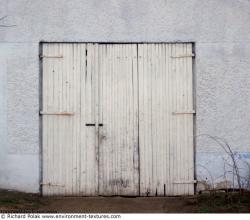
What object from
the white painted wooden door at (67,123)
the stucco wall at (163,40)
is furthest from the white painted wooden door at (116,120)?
the stucco wall at (163,40)

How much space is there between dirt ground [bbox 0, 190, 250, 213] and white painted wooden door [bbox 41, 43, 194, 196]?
21 centimetres

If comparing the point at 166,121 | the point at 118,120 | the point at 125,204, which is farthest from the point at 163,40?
the point at 125,204

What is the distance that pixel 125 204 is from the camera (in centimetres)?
874

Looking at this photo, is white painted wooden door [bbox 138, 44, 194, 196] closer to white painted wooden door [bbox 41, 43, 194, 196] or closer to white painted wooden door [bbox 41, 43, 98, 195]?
white painted wooden door [bbox 41, 43, 194, 196]

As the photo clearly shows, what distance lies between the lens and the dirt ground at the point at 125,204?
820 centimetres

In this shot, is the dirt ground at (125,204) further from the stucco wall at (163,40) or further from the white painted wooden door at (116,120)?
the stucco wall at (163,40)

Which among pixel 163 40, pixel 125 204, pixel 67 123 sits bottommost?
pixel 125 204

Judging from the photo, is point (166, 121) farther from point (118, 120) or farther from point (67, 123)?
point (67, 123)

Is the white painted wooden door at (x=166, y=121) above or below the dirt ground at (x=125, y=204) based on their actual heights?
above

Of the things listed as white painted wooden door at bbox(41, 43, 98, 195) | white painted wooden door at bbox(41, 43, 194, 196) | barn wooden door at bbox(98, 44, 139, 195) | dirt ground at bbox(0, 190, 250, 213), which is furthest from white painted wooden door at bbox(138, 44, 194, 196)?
white painted wooden door at bbox(41, 43, 98, 195)

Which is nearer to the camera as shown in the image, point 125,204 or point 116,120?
point 125,204

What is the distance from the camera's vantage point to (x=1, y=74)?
9.12 m

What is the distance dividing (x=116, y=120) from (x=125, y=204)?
4.30ft

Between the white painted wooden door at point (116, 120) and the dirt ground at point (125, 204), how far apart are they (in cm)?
21
